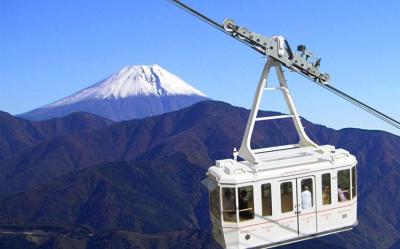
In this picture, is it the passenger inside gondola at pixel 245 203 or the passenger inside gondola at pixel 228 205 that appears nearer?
the passenger inside gondola at pixel 245 203

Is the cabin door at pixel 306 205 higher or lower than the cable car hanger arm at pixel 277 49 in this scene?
lower

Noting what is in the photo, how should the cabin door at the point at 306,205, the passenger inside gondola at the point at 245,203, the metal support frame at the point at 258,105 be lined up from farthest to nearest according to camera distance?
1. the metal support frame at the point at 258,105
2. the cabin door at the point at 306,205
3. the passenger inside gondola at the point at 245,203

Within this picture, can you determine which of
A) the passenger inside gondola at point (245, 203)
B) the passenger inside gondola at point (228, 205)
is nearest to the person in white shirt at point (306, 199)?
the passenger inside gondola at point (245, 203)

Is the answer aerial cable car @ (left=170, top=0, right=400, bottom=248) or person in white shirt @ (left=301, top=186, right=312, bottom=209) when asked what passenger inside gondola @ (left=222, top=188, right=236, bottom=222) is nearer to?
aerial cable car @ (left=170, top=0, right=400, bottom=248)

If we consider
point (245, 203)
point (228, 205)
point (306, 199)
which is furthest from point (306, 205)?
point (228, 205)

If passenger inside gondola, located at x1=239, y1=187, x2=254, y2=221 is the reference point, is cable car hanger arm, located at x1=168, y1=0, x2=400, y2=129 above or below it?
above

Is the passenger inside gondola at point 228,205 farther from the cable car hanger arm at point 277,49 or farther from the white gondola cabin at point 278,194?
the cable car hanger arm at point 277,49

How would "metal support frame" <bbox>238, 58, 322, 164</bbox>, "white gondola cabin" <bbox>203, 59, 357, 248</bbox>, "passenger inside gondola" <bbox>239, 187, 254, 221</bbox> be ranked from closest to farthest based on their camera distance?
"passenger inside gondola" <bbox>239, 187, 254, 221</bbox> < "white gondola cabin" <bbox>203, 59, 357, 248</bbox> < "metal support frame" <bbox>238, 58, 322, 164</bbox>

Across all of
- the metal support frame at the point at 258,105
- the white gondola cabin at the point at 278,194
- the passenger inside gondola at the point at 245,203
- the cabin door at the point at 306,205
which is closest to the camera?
the passenger inside gondola at the point at 245,203

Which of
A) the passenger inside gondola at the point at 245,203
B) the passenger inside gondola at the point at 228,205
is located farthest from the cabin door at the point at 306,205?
the passenger inside gondola at the point at 228,205

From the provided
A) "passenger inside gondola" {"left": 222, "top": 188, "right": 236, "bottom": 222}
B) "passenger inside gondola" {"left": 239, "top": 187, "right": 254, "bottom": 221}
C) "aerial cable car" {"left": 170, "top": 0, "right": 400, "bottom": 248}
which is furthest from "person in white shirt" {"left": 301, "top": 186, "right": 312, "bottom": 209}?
"passenger inside gondola" {"left": 222, "top": 188, "right": 236, "bottom": 222}
